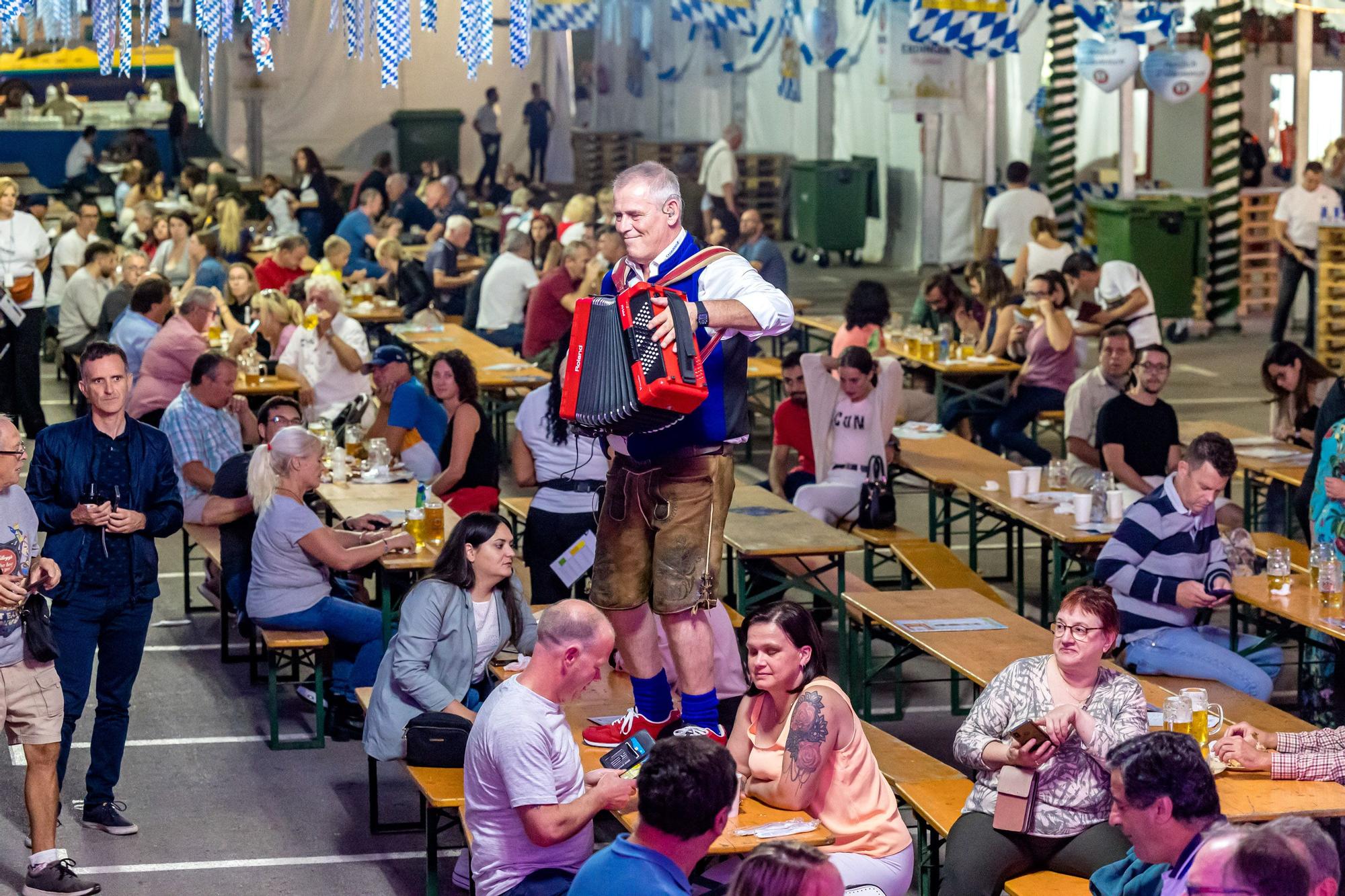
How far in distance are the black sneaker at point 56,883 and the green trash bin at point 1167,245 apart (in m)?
14.7

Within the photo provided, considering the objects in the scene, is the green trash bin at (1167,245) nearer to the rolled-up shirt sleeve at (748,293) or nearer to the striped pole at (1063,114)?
the striped pole at (1063,114)

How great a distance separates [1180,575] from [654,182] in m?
3.34

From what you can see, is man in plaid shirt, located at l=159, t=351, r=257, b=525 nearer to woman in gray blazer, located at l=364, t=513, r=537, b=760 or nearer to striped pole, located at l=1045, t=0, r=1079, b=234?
woman in gray blazer, located at l=364, t=513, r=537, b=760

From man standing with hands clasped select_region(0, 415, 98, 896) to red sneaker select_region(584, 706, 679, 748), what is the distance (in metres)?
1.69

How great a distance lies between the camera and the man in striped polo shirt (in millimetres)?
7125

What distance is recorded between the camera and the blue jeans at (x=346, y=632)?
7.82 meters

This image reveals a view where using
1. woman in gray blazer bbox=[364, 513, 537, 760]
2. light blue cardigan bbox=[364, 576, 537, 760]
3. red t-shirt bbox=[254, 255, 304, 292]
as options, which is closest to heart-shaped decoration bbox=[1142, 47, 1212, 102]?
red t-shirt bbox=[254, 255, 304, 292]

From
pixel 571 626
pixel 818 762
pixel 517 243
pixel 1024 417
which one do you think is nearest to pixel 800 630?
pixel 818 762

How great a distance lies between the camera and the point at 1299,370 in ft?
32.6

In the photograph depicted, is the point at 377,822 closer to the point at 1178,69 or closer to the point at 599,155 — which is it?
the point at 1178,69

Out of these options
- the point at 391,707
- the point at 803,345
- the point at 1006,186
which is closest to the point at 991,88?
the point at 1006,186

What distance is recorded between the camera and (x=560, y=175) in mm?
32406

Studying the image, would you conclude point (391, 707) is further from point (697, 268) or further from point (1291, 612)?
point (1291, 612)

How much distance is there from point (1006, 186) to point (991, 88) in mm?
1179
